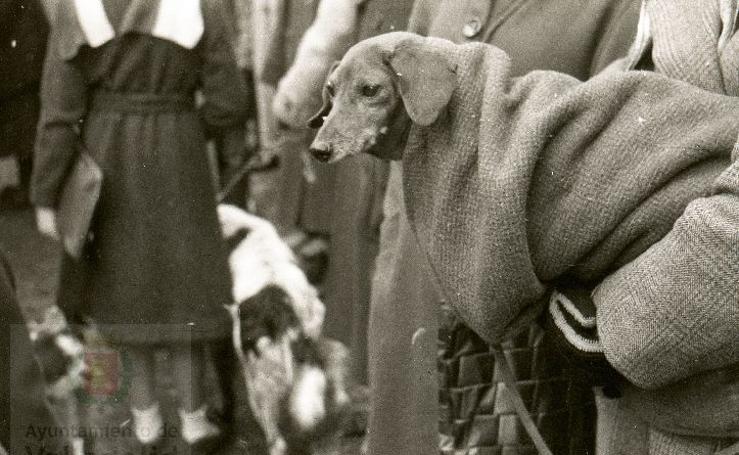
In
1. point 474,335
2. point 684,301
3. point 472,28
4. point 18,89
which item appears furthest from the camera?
point 18,89

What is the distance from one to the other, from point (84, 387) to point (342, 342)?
55cm

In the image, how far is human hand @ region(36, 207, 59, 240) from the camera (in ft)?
6.71

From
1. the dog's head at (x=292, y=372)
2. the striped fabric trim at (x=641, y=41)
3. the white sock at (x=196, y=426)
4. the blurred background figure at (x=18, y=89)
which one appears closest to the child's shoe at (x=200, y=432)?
the white sock at (x=196, y=426)

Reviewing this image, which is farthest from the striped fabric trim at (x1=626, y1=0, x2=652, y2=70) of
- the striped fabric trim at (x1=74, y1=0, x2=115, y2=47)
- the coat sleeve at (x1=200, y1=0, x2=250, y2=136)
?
the striped fabric trim at (x1=74, y1=0, x2=115, y2=47)

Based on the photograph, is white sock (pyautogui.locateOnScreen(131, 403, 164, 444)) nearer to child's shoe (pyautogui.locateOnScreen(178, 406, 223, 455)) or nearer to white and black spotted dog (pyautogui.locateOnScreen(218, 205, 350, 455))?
child's shoe (pyautogui.locateOnScreen(178, 406, 223, 455))

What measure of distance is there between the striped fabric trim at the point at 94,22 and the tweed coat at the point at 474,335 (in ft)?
2.04

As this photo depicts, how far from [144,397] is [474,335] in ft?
3.15

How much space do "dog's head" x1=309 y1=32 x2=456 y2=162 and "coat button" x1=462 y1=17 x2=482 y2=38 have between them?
27 cm

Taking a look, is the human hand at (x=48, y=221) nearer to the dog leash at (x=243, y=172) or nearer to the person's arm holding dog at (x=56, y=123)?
the person's arm holding dog at (x=56, y=123)

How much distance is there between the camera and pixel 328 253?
2.17 metres

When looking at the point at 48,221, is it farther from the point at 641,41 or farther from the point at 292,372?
the point at 641,41

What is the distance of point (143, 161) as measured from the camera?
2.02 m

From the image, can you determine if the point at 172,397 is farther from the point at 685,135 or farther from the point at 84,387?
the point at 685,135

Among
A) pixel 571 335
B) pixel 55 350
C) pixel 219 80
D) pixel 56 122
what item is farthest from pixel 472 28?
pixel 55 350
